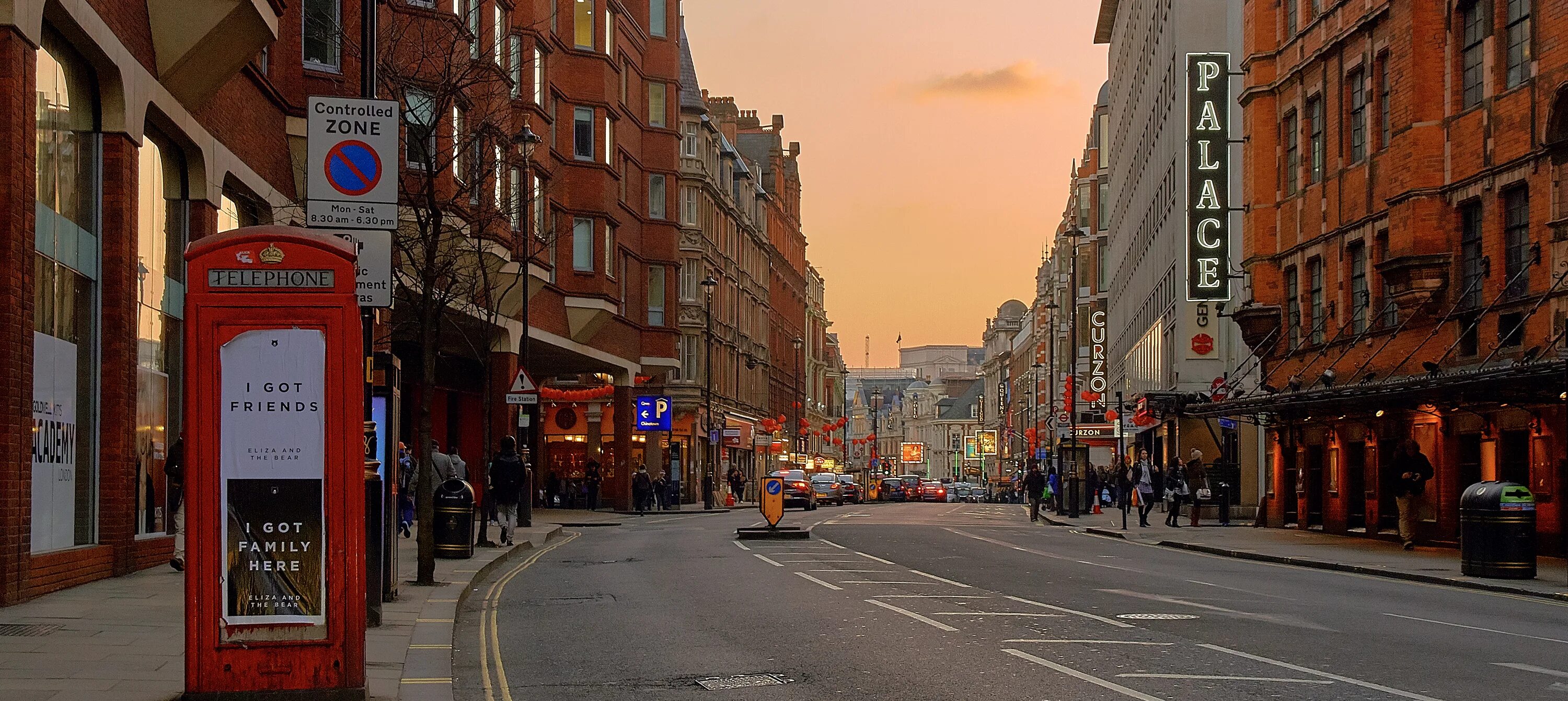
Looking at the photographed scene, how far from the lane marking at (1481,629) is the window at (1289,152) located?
2455 centimetres

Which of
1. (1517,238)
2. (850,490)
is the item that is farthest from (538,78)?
(850,490)

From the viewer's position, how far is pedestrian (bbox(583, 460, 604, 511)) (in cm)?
5653

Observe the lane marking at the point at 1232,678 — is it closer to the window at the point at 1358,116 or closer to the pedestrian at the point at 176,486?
the pedestrian at the point at 176,486

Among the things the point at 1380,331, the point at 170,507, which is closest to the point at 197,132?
the point at 170,507

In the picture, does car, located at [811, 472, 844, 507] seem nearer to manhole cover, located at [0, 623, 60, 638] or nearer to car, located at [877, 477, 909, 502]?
car, located at [877, 477, 909, 502]

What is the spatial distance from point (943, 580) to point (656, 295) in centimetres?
4321

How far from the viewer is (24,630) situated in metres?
12.9

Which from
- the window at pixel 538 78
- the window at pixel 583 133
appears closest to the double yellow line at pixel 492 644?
the window at pixel 538 78

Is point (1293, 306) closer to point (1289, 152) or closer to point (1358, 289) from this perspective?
point (1289, 152)

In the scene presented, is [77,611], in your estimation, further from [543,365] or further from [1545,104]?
[543,365]

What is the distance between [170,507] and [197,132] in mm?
4956

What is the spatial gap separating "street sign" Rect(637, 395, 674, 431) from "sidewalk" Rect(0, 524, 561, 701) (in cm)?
3528

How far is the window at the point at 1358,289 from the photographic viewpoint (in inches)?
1361

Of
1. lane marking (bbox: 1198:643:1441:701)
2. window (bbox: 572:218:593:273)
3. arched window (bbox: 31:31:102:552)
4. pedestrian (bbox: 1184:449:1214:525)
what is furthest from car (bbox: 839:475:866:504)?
lane marking (bbox: 1198:643:1441:701)
